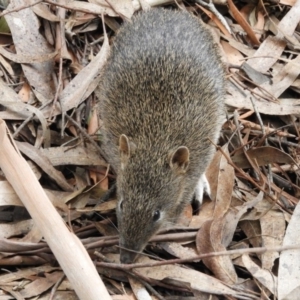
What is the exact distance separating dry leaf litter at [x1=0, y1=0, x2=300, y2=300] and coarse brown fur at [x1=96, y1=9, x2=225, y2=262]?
258 millimetres

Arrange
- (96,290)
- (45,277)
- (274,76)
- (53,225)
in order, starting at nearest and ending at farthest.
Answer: (96,290), (53,225), (45,277), (274,76)

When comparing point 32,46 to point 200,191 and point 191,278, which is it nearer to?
point 200,191

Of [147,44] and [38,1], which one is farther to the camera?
[38,1]

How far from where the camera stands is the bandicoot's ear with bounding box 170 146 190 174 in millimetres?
5055

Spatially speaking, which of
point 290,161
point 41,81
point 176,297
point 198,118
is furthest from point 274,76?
point 176,297

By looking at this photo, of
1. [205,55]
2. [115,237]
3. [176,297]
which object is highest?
[205,55]

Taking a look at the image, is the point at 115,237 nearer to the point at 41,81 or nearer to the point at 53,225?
the point at 53,225

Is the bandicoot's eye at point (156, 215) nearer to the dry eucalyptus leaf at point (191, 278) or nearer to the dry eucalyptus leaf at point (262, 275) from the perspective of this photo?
the dry eucalyptus leaf at point (191, 278)

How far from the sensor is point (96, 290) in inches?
164

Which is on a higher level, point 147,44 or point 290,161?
point 147,44

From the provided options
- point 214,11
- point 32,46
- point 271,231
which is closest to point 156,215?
point 271,231

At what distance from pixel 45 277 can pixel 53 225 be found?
799 millimetres

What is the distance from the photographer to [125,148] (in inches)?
201

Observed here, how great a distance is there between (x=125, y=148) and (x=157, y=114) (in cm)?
44
